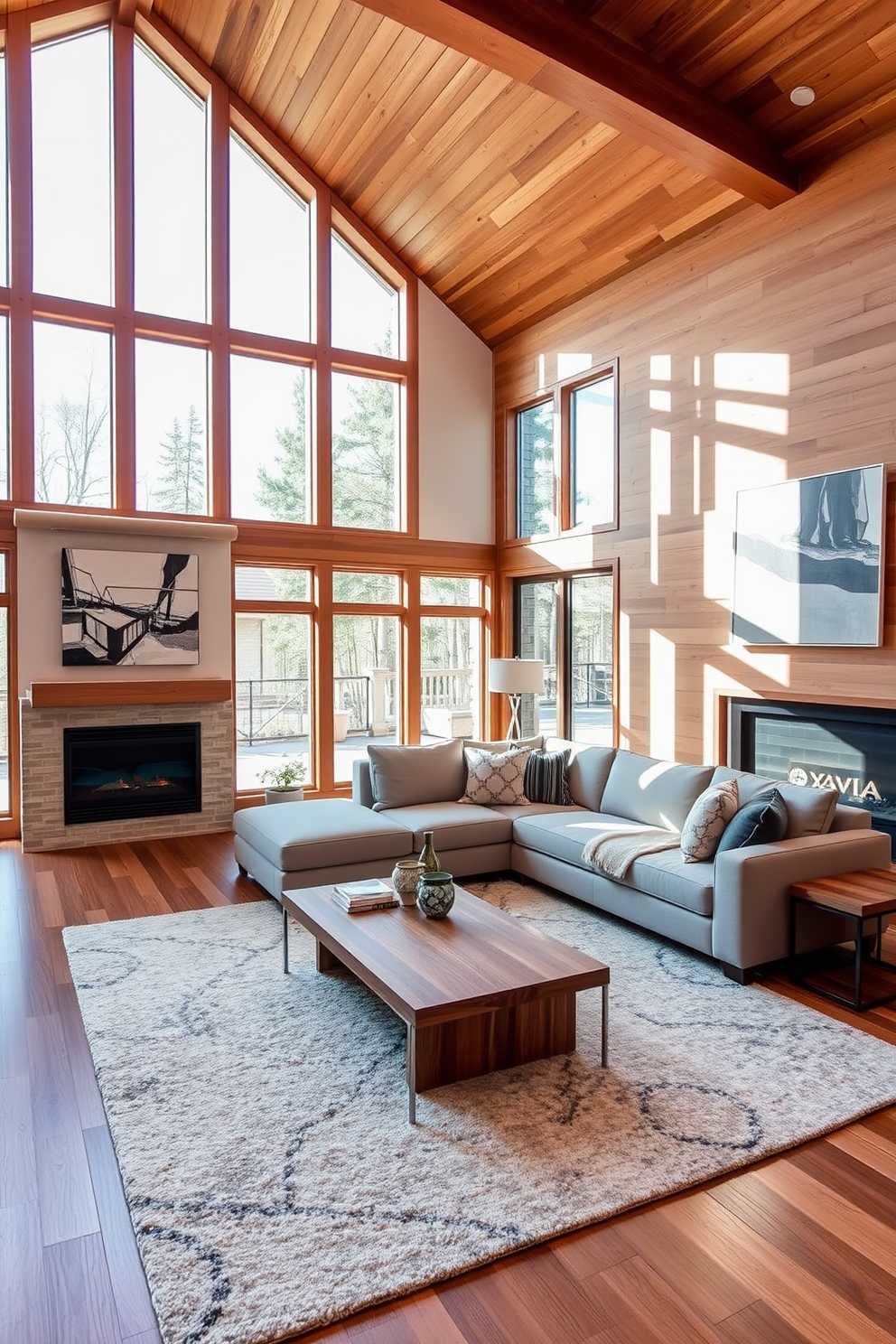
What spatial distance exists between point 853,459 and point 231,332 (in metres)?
4.91

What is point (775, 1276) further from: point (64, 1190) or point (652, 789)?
point (652, 789)

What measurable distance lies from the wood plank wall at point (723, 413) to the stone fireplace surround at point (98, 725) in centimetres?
320

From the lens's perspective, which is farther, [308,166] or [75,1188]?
[308,166]

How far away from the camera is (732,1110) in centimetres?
265

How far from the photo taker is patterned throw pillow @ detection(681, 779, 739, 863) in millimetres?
3994

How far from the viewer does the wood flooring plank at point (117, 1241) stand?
1.87 meters

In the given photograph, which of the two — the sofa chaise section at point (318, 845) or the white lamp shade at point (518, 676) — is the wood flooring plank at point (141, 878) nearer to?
the sofa chaise section at point (318, 845)

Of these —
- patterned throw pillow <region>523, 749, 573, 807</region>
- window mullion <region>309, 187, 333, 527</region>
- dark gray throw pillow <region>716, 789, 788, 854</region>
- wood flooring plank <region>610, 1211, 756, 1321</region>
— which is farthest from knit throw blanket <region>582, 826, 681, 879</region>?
window mullion <region>309, 187, 333, 527</region>

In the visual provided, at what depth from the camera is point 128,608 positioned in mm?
6496

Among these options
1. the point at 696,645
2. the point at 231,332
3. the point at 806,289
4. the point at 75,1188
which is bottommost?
the point at 75,1188

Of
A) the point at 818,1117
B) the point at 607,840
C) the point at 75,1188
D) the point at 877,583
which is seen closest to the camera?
the point at 75,1188

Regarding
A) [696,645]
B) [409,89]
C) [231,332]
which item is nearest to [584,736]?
[696,645]

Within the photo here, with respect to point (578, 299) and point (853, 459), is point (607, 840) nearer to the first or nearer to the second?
point (853, 459)

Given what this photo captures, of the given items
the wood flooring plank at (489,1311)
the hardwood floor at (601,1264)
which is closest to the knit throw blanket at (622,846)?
the hardwood floor at (601,1264)
